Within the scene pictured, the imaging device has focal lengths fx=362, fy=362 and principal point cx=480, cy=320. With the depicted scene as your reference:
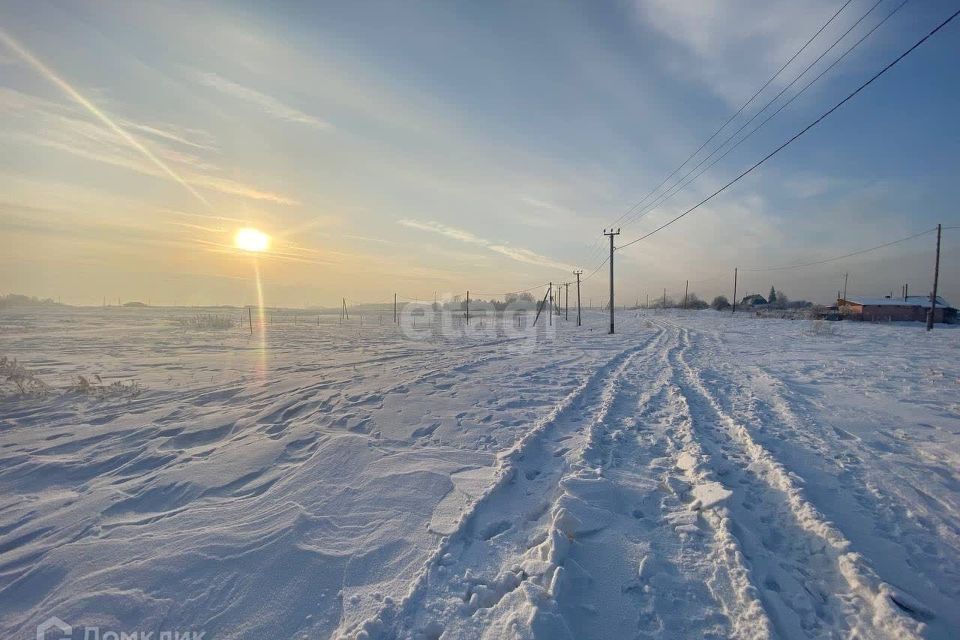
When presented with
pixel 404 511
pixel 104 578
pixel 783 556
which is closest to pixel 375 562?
pixel 404 511

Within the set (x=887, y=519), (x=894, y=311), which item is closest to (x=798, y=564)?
(x=887, y=519)

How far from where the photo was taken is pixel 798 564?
2877 millimetres

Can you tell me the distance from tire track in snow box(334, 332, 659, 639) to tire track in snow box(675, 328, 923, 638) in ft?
4.99

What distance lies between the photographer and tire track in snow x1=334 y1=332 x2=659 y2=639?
7.86 ft

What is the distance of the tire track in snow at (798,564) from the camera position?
2320 mm

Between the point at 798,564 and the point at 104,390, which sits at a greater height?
the point at 104,390

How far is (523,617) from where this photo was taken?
234cm

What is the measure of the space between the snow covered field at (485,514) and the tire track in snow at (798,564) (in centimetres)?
2

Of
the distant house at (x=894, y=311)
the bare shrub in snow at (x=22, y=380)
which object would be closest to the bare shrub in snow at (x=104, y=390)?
the bare shrub in snow at (x=22, y=380)

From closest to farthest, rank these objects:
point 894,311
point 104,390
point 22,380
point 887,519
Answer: point 887,519
point 22,380
point 104,390
point 894,311

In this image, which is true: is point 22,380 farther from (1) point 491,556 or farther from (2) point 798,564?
(2) point 798,564

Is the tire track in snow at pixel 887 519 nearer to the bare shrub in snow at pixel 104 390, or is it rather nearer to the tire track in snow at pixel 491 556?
the tire track in snow at pixel 491 556

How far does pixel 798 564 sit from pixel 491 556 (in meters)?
2.44

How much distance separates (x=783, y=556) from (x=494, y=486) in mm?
2564
